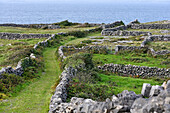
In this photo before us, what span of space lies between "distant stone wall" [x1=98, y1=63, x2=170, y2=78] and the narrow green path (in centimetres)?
746

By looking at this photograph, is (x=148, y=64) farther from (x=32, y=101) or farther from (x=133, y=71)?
(x=32, y=101)

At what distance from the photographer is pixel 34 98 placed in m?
20.0

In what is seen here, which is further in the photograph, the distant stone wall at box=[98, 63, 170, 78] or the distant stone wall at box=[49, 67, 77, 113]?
the distant stone wall at box=[98, 63, 170, 78]

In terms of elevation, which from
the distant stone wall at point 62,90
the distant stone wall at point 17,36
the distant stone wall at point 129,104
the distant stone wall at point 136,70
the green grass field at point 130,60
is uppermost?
the distant stone wall at point 129,104

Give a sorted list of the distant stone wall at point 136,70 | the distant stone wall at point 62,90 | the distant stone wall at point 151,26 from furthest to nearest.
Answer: the distant stone wall at point 151,26 → the distant stone wall at point 136,70 → the distant stone wall at point 62,90

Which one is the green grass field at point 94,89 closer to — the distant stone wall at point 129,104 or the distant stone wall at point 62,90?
the distant stone wall at point 62,90

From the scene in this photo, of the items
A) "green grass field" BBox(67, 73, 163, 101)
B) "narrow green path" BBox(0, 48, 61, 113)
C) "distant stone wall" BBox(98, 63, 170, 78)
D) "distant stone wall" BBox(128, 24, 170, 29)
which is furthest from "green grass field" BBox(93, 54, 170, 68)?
"distant stone wall" BBox(128, 24, 170, 29)

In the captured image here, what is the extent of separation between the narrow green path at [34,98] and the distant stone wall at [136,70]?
7456mm

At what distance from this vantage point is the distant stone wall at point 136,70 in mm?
30400

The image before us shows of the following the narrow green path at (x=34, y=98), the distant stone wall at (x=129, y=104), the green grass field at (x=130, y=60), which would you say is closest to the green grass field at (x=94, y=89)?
the narrow green path at (x=34, y=98)

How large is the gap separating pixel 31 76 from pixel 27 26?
63.4 metres

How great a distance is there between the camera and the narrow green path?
1778 centimetres

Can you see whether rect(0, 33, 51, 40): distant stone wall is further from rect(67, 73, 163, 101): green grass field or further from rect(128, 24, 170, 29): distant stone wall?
rect(67, 73, 163, 101): green grass field

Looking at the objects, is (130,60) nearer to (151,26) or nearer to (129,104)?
(129,104)
